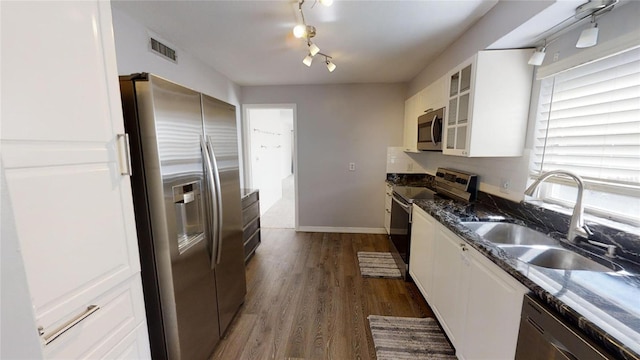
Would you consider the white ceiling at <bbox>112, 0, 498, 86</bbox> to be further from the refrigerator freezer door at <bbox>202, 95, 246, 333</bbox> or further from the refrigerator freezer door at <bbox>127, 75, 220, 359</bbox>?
the refrigerator freezer door at <bbox>127, 75, 220, 359</bbox>

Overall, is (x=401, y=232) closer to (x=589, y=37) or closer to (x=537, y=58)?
(x=537, y=58)

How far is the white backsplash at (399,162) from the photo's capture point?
3.91 meters

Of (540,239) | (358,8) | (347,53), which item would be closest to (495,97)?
(540,239)

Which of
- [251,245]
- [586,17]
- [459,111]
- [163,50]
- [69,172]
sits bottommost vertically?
[251,245]

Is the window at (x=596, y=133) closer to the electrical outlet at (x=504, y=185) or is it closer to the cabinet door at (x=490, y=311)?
the electrical outlet at (x=504, y=185)

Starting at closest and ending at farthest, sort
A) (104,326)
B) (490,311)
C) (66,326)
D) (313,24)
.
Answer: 1. (66,326)
2. (104,326)
3. (490,311)
4. (313,24)

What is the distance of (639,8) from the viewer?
3.87ft

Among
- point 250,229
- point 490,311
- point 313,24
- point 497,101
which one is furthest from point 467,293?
point 250,229

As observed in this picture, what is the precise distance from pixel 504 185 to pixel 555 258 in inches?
30.4

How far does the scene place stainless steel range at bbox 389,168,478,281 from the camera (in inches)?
93.2

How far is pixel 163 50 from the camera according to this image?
2.22 m

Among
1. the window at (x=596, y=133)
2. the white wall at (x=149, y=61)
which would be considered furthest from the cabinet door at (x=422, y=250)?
the white wall at (x=149, y=61)

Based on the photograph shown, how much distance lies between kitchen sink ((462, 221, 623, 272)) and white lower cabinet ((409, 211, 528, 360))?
0.18m

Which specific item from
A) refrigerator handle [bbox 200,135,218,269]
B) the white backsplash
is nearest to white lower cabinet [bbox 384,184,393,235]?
the white backsplash
